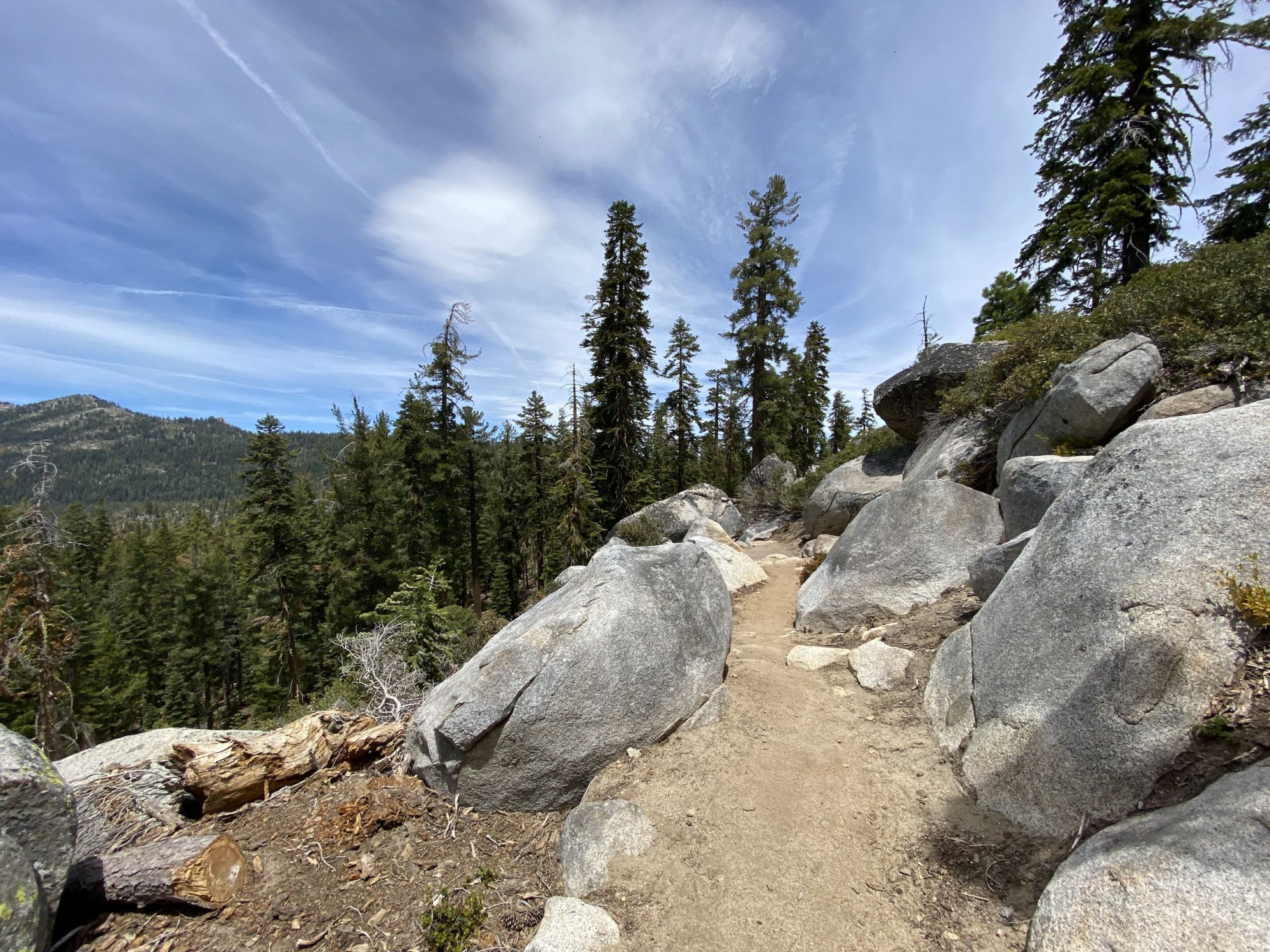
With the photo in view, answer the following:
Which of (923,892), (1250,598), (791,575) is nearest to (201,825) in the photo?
(923,892)

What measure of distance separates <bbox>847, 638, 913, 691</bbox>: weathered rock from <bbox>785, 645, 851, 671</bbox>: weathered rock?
1.04ft

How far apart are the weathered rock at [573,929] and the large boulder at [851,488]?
11.3 metres

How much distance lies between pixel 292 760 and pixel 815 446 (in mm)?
41025

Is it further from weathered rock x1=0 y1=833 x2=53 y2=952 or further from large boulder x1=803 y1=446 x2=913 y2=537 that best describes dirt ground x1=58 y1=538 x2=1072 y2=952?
large boulder x1=803 y1=446 x2=913 y2=537

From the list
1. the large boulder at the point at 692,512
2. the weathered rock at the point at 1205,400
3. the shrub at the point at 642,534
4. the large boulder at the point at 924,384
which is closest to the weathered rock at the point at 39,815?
the weathered rock at the point at 1205,400

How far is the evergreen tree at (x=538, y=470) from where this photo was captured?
27.3 m

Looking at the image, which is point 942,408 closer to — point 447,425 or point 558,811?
point 558,811

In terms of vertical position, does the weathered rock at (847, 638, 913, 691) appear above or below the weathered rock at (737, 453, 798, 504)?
below

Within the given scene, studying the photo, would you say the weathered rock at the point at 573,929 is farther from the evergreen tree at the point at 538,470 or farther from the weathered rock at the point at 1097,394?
the evergreen tree at the point at 538,470

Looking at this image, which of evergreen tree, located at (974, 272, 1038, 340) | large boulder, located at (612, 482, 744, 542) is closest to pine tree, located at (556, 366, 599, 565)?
large boulder, located at (612, 482, 744, 542)

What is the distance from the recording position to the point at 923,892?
10.8ft

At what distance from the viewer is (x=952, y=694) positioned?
16.1ft

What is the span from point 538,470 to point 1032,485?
26076 millimetres

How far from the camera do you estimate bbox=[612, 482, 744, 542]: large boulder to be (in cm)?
2155
